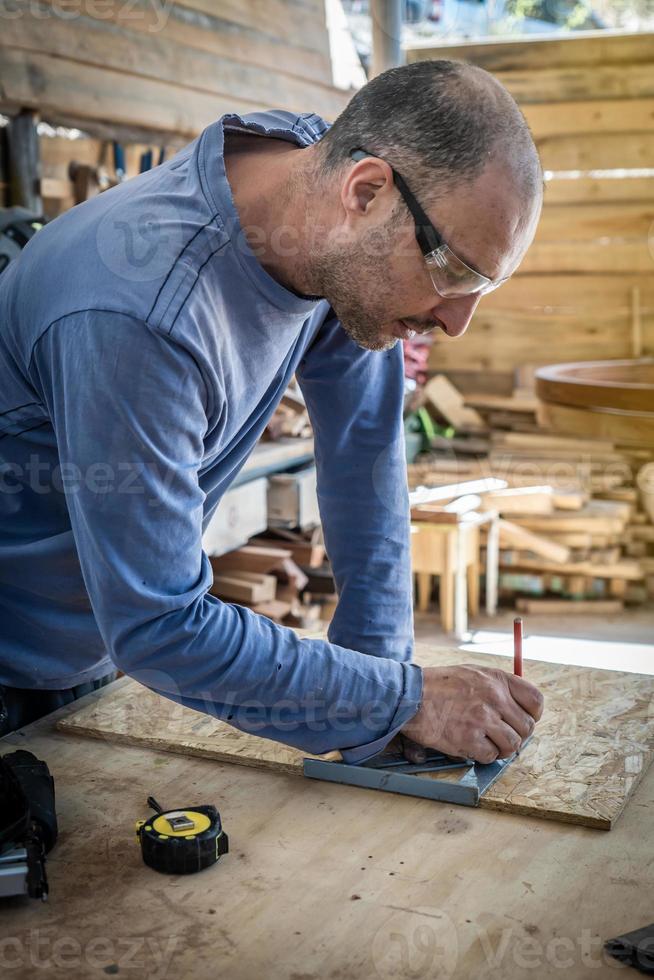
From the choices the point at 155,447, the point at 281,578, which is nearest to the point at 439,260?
the point at 155,447

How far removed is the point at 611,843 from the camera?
1301 mm

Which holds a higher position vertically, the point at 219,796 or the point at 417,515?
the point at 219,796

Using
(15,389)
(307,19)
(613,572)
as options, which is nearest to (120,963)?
(15,389)

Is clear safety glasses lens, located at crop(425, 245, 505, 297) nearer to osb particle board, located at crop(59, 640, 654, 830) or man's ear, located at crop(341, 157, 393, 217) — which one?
man's ear, located at crop(341, 157, 393, 217)

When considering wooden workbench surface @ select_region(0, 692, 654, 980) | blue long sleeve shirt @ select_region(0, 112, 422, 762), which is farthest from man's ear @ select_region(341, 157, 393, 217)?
wooden workbench surface @ select_region(0, 692, 654, 980)

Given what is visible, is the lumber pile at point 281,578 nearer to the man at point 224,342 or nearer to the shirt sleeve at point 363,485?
the shirt sleeve at point 363,485

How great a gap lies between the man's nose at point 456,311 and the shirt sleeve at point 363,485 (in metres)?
0.34

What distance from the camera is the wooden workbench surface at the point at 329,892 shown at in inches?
42.1

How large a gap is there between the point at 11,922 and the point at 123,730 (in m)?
0.49

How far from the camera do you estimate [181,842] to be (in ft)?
4.03

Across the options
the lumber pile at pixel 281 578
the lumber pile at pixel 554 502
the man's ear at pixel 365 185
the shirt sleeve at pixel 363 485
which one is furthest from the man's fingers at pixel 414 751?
the lumber pile at pixel 554 502

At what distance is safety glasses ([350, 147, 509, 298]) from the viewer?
136 cm

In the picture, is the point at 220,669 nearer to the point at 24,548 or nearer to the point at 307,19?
the point at 24,548

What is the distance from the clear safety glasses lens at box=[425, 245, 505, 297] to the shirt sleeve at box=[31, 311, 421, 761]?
327 mm
